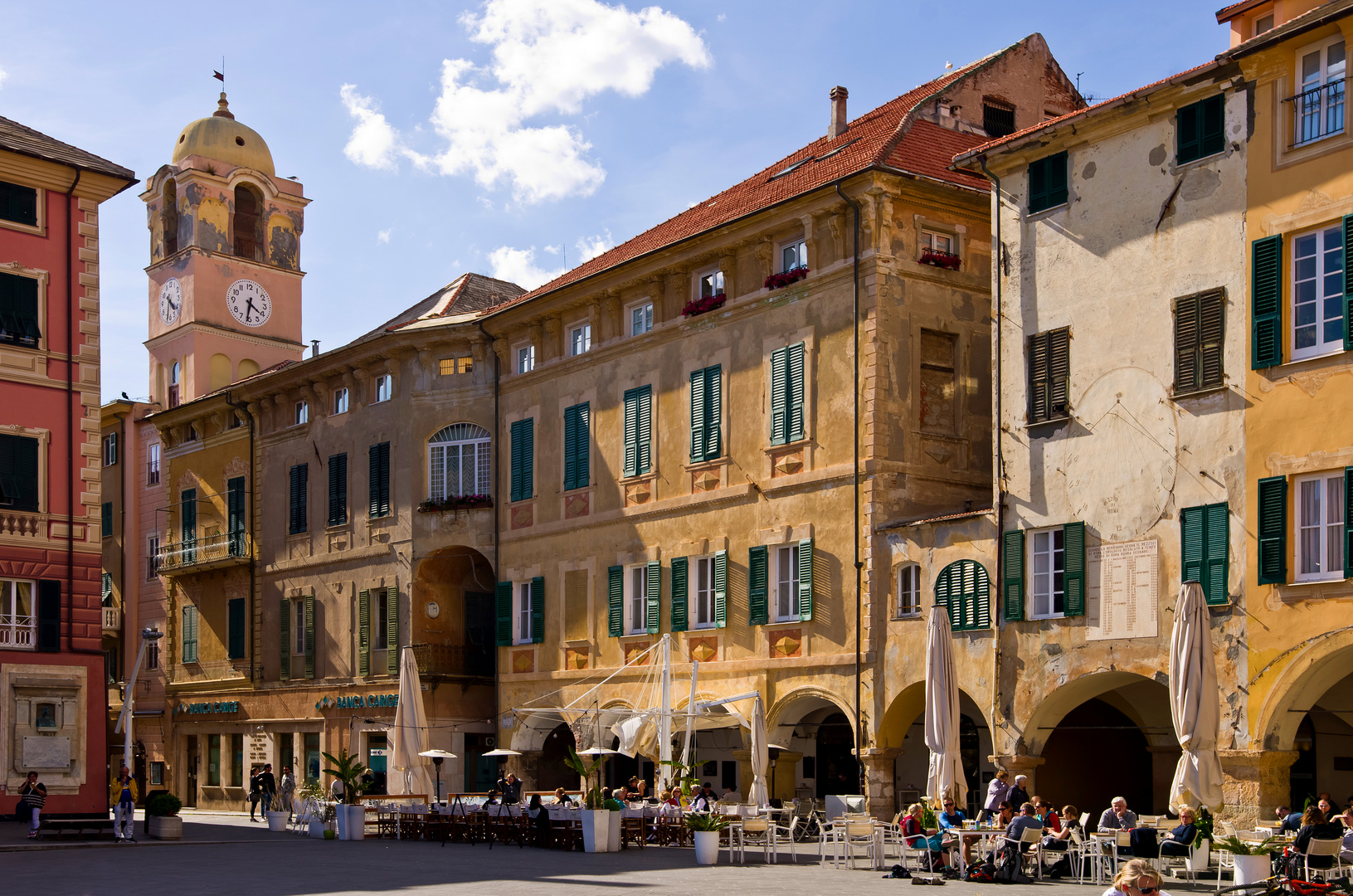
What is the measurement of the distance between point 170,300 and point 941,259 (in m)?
34.9

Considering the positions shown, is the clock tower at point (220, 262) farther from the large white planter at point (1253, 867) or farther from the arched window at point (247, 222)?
the large white planter at point (1253, 867)

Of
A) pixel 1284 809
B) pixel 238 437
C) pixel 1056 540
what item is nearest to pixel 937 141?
pixel 1056 540

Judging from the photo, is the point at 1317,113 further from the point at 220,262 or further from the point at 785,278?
the point at 220,262

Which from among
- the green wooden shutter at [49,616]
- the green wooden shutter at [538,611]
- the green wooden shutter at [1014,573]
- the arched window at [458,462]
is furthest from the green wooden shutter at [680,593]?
the green wooden shutter at [49,616]

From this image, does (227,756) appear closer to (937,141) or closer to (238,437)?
(238,437)

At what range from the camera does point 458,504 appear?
130 feet

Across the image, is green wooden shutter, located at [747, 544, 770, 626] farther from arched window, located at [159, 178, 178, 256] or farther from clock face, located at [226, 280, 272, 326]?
arched window, located at [159, 178, 178, 256]

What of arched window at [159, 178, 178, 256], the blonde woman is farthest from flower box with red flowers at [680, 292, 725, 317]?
arched window at [159, 178, 178, 256]

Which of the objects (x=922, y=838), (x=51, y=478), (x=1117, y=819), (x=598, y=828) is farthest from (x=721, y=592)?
(x=51, y=478)

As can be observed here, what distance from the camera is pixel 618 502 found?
35438mm

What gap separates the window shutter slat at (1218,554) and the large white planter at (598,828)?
10.1 meters

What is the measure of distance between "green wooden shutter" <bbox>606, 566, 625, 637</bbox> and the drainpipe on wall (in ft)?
23.1

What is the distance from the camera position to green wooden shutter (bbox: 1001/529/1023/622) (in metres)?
26.1

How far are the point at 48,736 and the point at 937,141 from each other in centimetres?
2145
